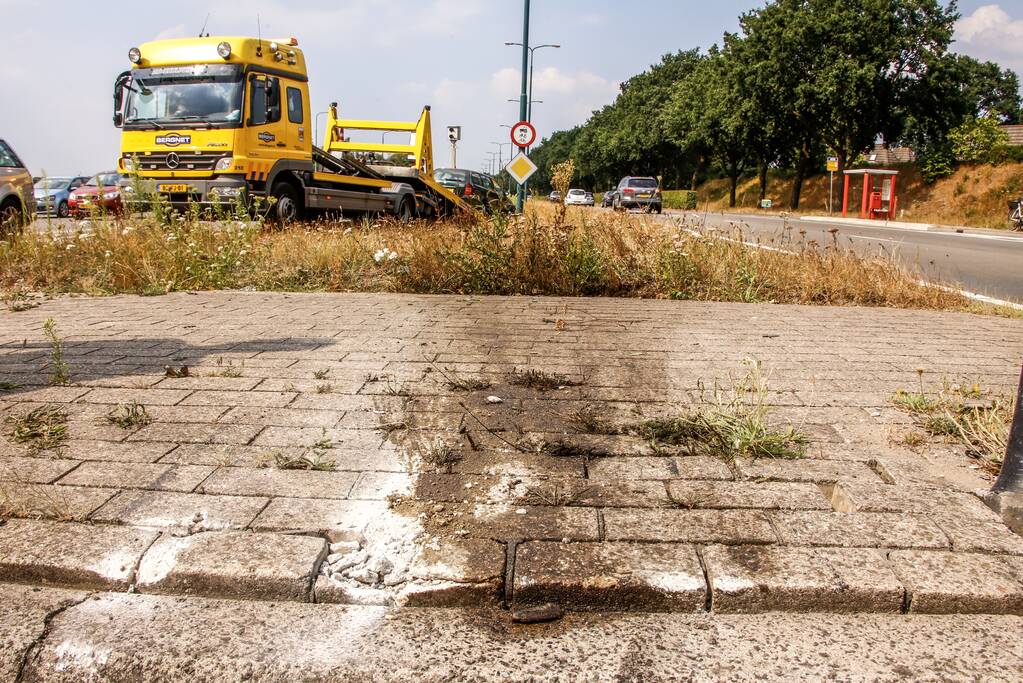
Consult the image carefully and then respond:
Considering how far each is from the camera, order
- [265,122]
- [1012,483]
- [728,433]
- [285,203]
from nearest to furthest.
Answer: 1. [1012,483]
2. [728,433]
3. [265,122]
4. [285,203]

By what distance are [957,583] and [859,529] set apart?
0.34 m

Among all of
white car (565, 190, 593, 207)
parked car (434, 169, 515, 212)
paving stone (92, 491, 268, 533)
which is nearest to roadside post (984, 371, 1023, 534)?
paving stone (92, 491, 268, 533)

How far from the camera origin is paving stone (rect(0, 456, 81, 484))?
9.76 ft

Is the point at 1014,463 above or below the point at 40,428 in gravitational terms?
above

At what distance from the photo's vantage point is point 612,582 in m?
2.30

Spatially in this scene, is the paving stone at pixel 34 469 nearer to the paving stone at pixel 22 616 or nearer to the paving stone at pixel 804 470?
the paving stone at pixel 22 616

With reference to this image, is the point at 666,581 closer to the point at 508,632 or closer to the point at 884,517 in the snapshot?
the point at 508,632

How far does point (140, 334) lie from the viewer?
584 cm

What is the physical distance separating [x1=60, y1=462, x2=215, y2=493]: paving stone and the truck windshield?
1189 cm

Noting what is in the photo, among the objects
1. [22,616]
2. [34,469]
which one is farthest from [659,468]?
[34,469]

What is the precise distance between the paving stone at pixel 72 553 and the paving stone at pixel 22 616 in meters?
0.04

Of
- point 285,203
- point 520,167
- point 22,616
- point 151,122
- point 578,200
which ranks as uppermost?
point 151,122

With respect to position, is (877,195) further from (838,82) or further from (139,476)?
(139,476)

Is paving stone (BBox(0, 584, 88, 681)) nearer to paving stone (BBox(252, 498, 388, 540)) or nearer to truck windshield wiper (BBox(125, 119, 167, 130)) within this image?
paving stone (BBox(252, 498, 388, 540))
